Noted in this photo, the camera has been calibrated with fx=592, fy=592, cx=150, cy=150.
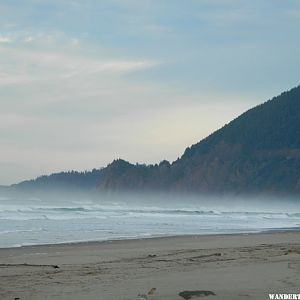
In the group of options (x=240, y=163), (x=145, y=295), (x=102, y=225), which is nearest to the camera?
(x=145, y=295)

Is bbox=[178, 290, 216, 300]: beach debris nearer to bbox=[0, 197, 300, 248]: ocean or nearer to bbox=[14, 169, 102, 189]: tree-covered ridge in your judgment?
bbox=[0, 197, 300, 248]: ocean

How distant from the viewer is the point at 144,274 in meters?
8.52

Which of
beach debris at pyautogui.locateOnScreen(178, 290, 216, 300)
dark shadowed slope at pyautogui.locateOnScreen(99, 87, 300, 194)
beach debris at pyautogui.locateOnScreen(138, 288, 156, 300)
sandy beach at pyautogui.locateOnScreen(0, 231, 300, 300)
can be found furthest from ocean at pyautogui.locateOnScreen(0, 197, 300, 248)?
dark shadowed slope at pyautogui.locateOnScreen(99, 87, 300, 194)

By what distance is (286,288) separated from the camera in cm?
692

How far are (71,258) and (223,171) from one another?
9245 cm

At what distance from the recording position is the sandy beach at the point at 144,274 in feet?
22.6

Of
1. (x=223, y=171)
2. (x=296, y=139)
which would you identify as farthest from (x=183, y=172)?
(x=296, y=139)

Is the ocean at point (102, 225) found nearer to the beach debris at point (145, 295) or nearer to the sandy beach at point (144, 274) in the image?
the sandy beach at point (144, 274)

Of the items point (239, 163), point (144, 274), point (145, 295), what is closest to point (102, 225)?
point (144, 274)

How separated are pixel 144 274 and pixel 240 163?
95.5 m

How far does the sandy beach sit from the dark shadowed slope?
86.6m

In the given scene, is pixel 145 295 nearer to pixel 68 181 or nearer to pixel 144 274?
pixel 144 274

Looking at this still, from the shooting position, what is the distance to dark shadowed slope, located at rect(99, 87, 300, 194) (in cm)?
9931

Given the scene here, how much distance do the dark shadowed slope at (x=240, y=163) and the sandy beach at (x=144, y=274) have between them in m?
86.6
